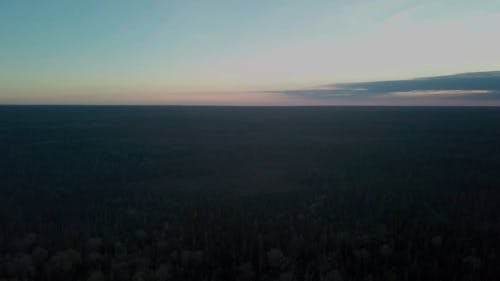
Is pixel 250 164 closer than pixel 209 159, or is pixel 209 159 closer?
pixel 250 164

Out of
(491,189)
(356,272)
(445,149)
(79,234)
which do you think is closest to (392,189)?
(491,189)

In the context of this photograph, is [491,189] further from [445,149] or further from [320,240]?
[445,149]

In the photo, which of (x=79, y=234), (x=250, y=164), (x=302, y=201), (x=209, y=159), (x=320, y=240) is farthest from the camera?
(x=209, y=159)

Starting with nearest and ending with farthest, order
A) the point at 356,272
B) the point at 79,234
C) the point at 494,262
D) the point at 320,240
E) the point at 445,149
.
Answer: the point at 356,272 < the point at 494,262 < the point at 320,240 < the point at 79,234 < the point at 445,149

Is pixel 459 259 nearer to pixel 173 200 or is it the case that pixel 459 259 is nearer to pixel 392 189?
pixel 392 189

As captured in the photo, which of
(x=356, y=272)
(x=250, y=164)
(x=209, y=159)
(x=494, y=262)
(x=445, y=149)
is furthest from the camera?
(x=445, y=149)

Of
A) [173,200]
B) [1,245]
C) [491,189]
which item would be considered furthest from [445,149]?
[1,245]

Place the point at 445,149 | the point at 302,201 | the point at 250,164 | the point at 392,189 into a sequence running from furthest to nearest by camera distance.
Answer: the point at 445,149 < the point at 250,164 < the point at 392,189 < the point at 302,201

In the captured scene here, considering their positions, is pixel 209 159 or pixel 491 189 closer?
pixel 491 189

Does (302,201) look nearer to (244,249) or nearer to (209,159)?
(244,249)
